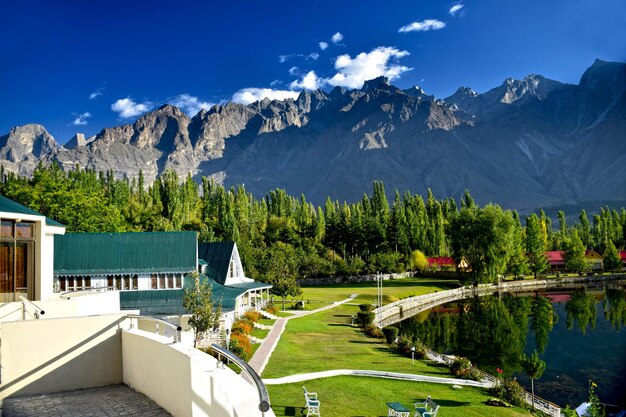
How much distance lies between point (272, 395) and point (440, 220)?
90214 mm

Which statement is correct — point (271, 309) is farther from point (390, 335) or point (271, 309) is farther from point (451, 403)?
point (451, 403)

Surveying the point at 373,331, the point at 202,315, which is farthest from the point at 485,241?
the point at 202,315

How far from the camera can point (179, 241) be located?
37906mm

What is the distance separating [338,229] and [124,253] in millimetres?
65344

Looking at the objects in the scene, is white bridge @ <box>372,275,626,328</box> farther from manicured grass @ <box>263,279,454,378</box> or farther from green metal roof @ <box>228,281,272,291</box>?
green metal roof @ <box>228,281,272,291</box>

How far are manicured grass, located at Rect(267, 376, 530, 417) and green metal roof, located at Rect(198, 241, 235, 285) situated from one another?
20638mm

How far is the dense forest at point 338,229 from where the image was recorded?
2908 inches

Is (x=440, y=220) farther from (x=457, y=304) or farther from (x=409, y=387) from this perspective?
Answer: (x=409, y=387)

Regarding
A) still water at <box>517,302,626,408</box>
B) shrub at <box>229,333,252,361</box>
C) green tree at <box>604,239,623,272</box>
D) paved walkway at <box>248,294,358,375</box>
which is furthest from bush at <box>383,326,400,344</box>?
green tree at <box>604,239,623,272</box>

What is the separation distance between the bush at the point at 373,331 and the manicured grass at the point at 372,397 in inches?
563

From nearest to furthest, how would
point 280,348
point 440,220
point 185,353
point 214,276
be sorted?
point 185,353 → point 280,348 → point 214,276 → point 440,220

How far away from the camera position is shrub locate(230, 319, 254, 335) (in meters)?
32.9

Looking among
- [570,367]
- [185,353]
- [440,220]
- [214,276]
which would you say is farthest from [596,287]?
[185,353]

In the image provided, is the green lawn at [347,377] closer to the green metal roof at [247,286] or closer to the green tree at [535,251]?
the green metal roof at [247,286]
